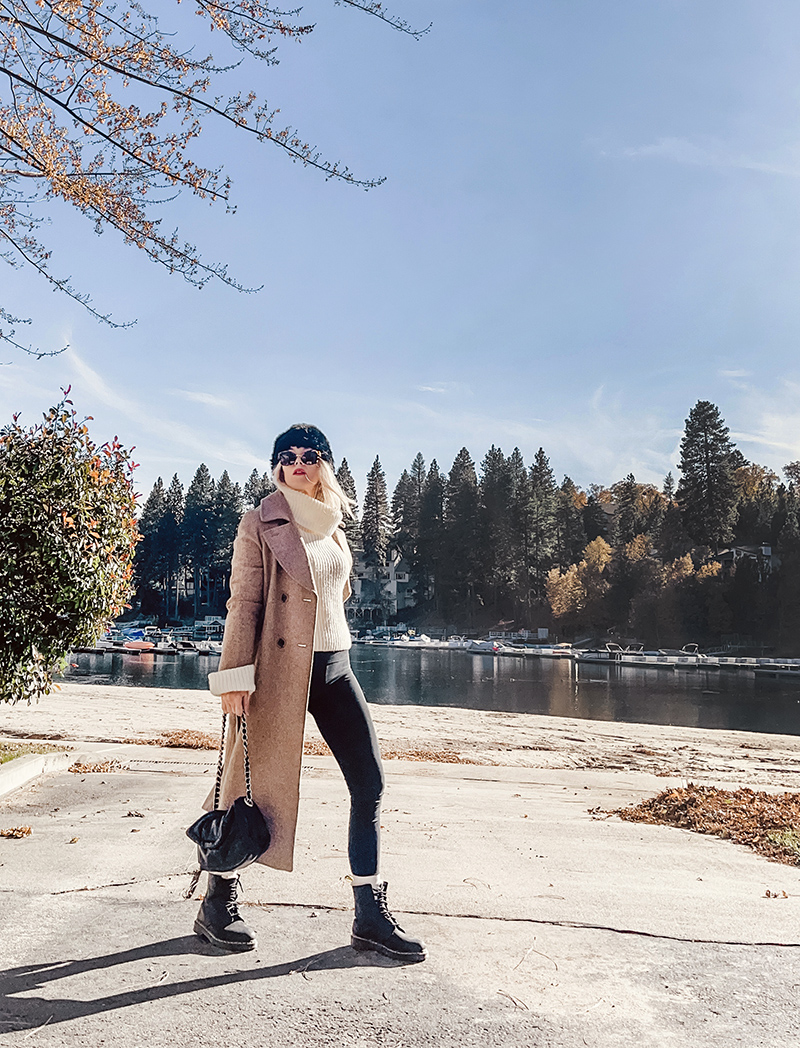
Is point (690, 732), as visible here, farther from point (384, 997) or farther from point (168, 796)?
point (384, 997)

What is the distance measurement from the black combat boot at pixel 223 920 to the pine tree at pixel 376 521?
362 ft

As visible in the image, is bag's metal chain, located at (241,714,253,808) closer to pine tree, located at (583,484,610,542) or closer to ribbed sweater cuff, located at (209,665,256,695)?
ribbed sweater cuff, located at (209,665,256,695)

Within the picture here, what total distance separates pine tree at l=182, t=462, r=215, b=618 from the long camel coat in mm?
106995

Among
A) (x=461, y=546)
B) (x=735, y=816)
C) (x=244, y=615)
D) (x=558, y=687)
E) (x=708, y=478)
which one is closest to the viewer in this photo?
(x=244, y=615)

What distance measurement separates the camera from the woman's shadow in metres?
2.15

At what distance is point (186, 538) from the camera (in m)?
108

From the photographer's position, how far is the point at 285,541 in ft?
9.49

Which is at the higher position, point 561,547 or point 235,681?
point 561,547

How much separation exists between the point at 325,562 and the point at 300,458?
0.44m

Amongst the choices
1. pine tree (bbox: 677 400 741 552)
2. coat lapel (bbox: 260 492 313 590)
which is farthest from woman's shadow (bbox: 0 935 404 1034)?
pine tree (bbox: 677 400 741 552)

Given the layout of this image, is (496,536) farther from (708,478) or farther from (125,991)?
(125,991)

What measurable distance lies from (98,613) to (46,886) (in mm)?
2937

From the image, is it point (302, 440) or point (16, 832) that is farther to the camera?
point (16, 832)

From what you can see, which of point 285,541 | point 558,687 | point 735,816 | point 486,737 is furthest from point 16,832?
point 558,687
